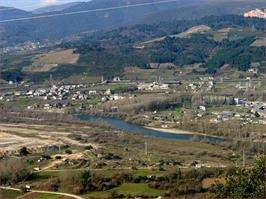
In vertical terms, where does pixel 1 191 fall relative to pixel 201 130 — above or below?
above

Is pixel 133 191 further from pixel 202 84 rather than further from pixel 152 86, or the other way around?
pixel 202 84

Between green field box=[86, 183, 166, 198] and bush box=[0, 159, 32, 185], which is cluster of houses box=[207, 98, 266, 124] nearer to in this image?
bush box=[0, 159, 32, 185]

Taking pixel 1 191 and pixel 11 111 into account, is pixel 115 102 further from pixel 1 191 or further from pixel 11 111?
pixel 1 191

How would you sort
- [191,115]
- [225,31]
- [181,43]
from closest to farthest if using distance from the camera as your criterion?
[191,115] → [181,43] → [225,31]

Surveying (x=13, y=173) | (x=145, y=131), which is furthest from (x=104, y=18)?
(x=13, y=173)

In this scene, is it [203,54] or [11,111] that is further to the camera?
[203,54]

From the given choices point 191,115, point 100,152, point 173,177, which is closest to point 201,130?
point 191,115
